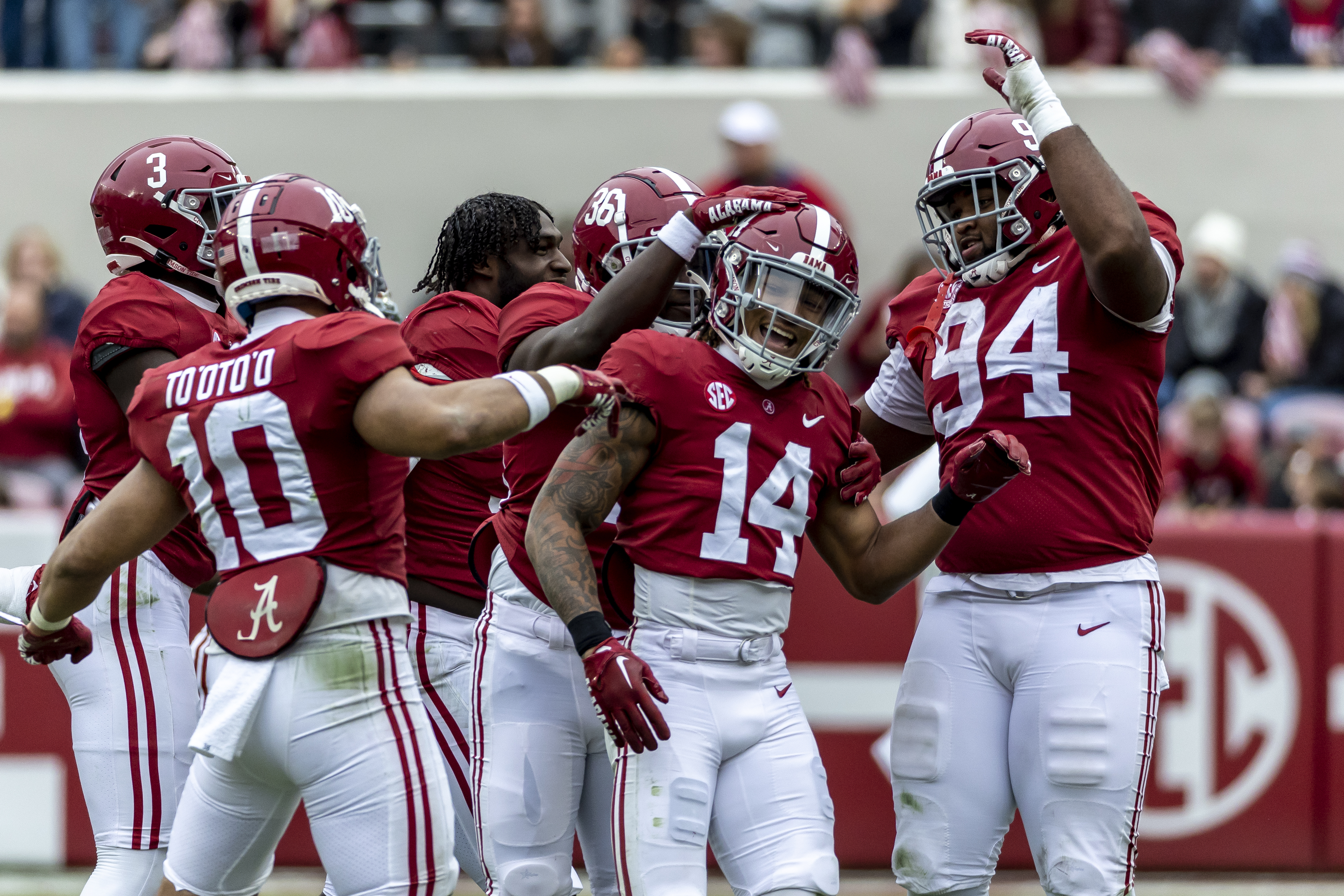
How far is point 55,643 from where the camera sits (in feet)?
12.5

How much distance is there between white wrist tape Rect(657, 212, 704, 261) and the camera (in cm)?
378

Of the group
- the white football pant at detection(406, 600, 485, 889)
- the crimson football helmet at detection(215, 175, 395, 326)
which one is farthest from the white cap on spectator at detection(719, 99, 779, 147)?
the crimson football helmet at detection(215, 175, 395, 326)

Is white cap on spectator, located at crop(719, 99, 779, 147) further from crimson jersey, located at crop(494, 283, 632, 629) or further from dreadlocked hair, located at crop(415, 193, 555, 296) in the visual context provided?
crimson jersey, located at crop(494, 283, 632, 629)

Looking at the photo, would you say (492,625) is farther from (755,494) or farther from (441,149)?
(441,149)

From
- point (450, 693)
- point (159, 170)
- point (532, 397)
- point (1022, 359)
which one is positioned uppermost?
point (159, 170)

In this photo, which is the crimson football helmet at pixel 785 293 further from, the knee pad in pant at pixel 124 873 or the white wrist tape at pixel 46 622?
the knee pad in pant at pixel 124 873

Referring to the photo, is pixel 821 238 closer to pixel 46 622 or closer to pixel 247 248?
pixel 247 248

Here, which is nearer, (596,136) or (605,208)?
(605,208)

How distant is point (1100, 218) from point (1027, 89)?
37 cm

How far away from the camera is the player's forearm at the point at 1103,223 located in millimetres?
3566

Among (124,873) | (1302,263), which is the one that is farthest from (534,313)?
(1302,263)

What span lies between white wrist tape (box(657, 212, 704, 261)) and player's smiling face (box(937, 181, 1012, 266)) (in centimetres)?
58

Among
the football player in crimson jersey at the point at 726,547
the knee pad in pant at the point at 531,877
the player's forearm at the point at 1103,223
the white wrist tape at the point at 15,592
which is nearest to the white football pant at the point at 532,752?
the knee pad in pant at the point at 531,877

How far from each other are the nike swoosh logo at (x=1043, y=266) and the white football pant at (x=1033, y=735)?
72 centimetres
